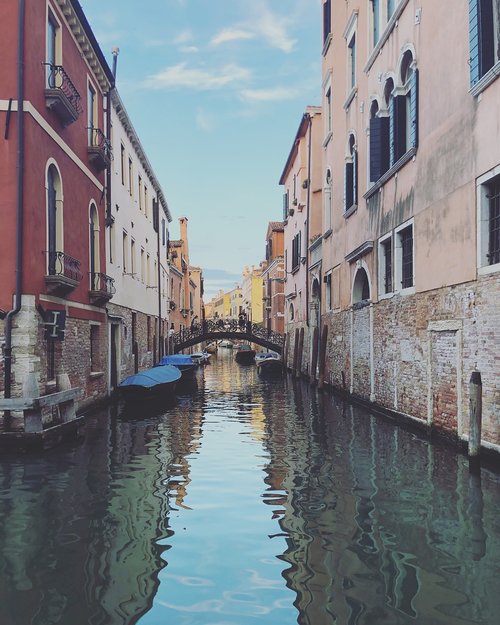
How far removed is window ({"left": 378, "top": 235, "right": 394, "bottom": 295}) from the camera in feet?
39.2

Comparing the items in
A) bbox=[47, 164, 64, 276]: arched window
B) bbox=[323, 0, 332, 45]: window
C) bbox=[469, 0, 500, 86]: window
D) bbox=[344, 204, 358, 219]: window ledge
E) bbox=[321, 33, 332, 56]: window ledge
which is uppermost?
bbox=[323, 0, 332, 45]: window

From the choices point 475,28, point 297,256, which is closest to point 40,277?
point 475,28

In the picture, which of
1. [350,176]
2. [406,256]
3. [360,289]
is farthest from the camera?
[350,176]

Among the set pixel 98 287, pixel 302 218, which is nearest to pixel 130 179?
pixel 98 287

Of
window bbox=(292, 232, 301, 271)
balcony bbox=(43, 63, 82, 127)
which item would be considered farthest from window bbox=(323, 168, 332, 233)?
balcony bbox=(43, 63, 82, 127)

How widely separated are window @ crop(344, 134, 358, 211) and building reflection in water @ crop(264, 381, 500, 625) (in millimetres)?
7737

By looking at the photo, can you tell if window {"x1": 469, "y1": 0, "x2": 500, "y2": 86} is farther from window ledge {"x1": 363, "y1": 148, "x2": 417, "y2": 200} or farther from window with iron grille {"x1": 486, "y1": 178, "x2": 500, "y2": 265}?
window ledge {"x1": 363, "y1": 148, "x2": 417, "y2": 200}

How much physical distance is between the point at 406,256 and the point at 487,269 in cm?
368

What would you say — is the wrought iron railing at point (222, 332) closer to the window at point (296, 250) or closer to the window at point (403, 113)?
the window at point (296, 250)

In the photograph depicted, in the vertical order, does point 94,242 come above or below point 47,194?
below

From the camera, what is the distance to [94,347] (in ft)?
43.3

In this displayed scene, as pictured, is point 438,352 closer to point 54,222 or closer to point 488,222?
point 488,222

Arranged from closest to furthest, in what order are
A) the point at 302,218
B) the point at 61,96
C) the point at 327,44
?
the point at 61,96
the point at 327,44
the point at 302,218

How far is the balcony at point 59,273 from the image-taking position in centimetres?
926
